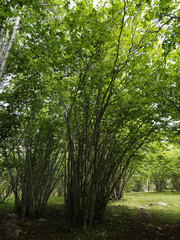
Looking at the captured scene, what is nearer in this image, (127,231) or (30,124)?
(127,231)

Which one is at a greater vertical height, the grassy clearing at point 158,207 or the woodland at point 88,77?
the woodland at point 88,77

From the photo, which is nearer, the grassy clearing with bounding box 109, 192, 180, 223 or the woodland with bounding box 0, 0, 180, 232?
the woodland with bounding box 0, 0, 180, 232

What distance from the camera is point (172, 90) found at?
4.24m

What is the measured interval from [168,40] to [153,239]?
4.66m

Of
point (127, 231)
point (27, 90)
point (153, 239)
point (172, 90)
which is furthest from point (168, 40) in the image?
point (127, 231)

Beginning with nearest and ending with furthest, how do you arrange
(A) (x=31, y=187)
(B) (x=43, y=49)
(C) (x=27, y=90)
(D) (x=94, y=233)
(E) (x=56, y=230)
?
(B) (x=43, y=49)
(D) (x=94, y=233)
(E) (x=56, y=230)
(C) (x=27, y=90)
(A) (x=31, y=187)

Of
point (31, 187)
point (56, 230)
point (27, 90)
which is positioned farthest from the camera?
point (31, 187)

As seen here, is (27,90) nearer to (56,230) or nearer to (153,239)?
(56,230)

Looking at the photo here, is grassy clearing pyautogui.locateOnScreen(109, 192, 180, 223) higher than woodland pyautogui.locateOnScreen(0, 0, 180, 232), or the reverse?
woodland pyautogui.locateOnScreen(0, 0, 180, 232)

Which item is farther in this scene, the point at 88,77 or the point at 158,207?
the point at 158,207

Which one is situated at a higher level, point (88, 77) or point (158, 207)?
point (88, 77)

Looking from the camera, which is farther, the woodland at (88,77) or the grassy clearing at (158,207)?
the grassy clearing at (158,207)

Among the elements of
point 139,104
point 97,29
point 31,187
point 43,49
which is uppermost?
point 97,29

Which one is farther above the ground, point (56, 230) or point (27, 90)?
point (27, 90)
